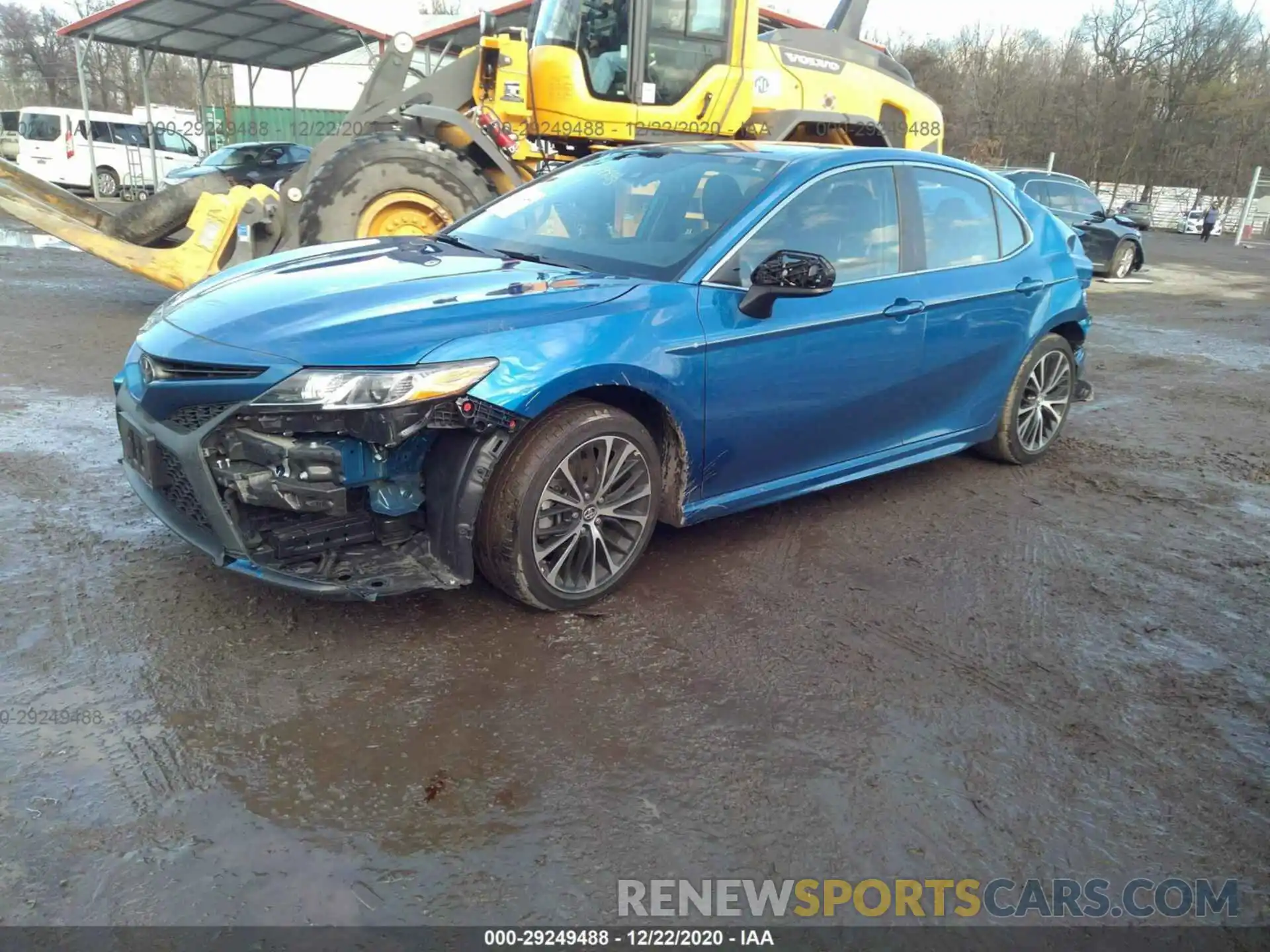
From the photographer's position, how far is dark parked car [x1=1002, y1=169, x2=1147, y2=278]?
14.9 meters

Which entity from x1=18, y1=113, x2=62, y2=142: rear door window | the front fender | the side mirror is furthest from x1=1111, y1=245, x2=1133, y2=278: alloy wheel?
x1=18, y1=113, x2=62, y2=142: rear door window

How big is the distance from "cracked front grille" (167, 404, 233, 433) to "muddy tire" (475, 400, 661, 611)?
90 centimetres

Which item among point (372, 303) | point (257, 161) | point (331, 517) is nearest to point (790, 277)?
point (372, 303)

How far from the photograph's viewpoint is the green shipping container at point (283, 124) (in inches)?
1145

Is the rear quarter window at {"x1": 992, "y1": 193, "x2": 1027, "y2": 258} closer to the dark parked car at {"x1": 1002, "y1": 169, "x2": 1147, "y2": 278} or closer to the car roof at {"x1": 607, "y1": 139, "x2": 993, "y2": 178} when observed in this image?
the car roof at {"x1": 607, "y1": 139, "x2": 993, "y2": 178}

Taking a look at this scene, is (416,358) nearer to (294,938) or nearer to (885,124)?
(294,938)

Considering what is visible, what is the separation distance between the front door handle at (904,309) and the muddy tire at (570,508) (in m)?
1.40

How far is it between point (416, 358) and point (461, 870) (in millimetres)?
1526

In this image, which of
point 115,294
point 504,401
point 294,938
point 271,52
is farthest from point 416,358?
point 271,52

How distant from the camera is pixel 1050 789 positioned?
2699mm

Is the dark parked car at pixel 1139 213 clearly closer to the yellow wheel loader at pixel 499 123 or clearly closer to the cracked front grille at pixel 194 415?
the yellow wheel loader at pixel 499 123

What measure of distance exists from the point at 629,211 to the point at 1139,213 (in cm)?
3028

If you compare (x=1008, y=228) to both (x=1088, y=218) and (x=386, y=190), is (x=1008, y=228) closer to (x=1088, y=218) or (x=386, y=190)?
(x=386, y=190)

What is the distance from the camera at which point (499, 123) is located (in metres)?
8.73
